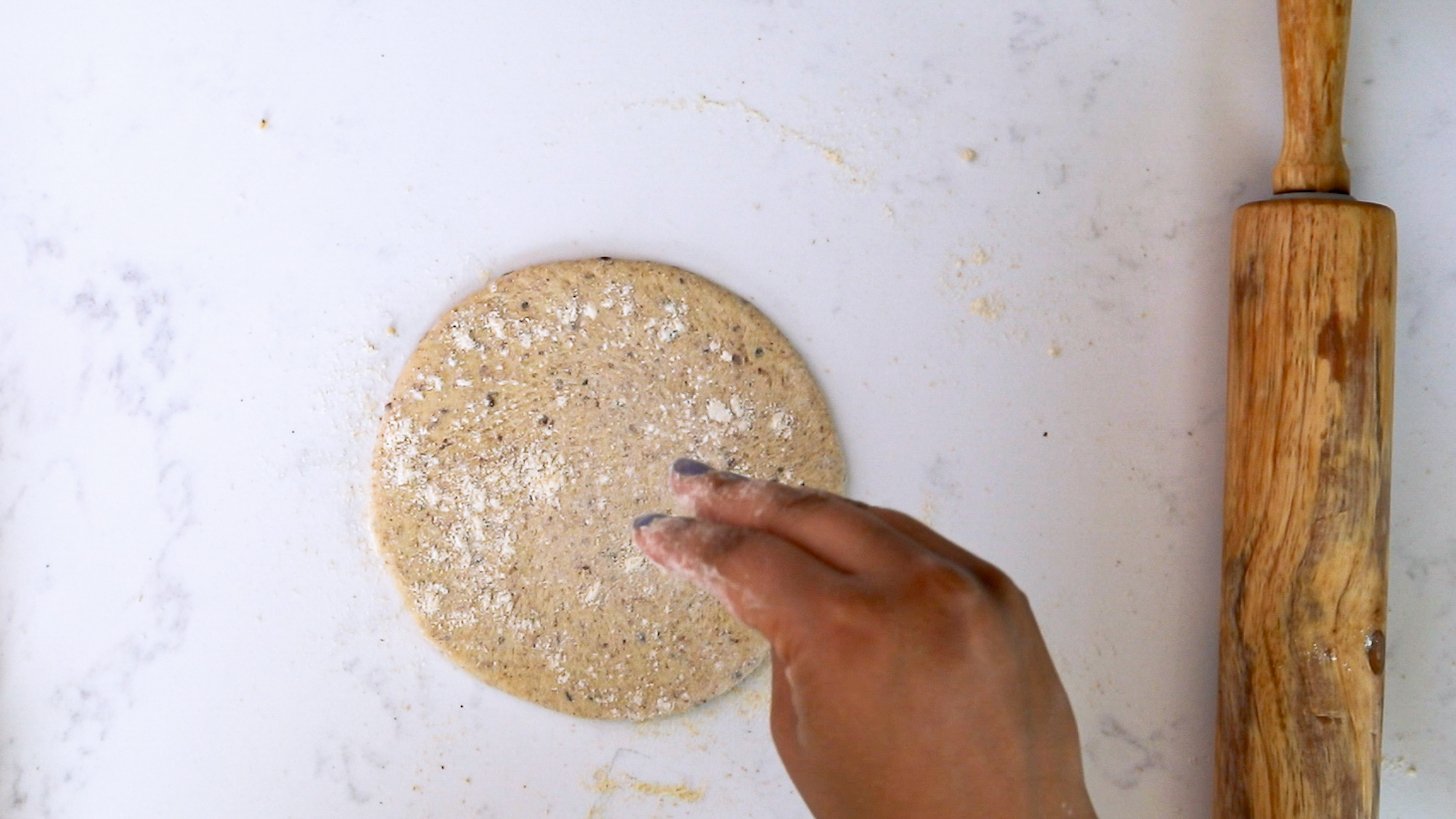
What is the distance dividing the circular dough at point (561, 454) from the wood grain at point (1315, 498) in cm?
39

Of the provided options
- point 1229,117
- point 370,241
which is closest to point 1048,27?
point 1229,117

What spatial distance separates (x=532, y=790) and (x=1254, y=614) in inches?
25.3

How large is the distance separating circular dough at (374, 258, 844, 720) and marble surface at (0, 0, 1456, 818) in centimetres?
4

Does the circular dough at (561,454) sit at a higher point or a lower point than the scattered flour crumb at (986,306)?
lower

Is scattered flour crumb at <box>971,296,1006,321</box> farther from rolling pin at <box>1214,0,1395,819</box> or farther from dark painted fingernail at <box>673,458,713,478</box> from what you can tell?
dark painted fingernail at <box>673,458,713,478</box>

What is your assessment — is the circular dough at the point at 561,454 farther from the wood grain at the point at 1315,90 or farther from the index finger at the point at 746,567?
the wood grain at the point at 1315,90

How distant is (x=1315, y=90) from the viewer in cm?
85

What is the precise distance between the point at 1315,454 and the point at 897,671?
1.60 ft

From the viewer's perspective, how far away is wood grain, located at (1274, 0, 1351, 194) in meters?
0.85

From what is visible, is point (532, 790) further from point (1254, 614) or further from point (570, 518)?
point (1254, 614)

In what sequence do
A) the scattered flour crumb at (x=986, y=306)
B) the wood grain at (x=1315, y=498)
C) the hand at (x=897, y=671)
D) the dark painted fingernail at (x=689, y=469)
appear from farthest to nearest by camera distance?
the scattered flour crumb at (x=986, y=306) < the wood grain at (x=1315, y=498) < the dark painted fingernail at (x=689, y=469) < the hand at (x=897, y=671)

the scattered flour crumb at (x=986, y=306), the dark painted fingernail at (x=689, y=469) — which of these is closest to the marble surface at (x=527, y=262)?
the scattered flour crumb at (x=986, y=306)

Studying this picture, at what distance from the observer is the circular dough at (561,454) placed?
90 centimetres

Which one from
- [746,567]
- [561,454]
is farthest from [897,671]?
[561,454]
